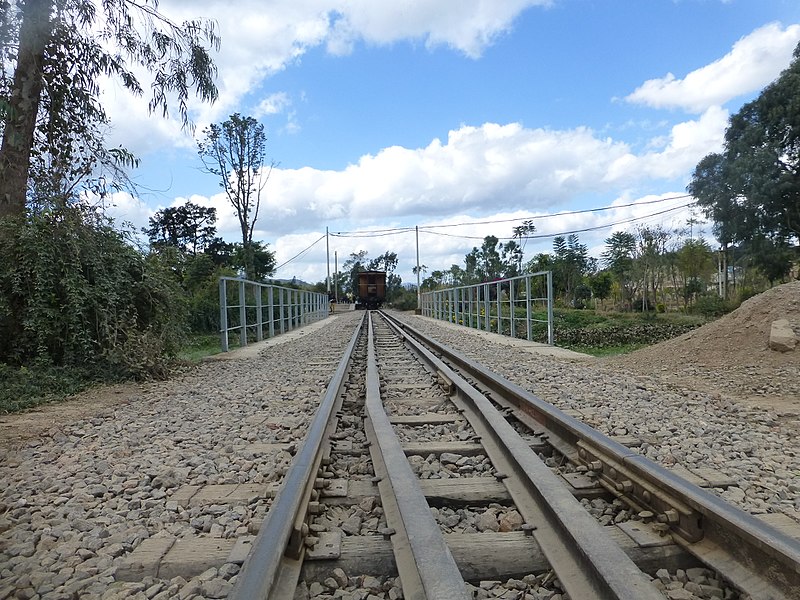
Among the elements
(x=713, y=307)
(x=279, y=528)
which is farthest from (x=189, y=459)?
(x=713, y=307)

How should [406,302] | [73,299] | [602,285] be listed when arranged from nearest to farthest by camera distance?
[73,299], [602,285], [406,302]

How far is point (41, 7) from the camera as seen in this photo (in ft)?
21.1

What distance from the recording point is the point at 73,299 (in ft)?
20.5

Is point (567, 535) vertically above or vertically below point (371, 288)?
below

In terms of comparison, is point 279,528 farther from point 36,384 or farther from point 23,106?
point 23,106

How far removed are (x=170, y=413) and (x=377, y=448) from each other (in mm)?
2323

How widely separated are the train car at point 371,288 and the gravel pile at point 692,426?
36280mm

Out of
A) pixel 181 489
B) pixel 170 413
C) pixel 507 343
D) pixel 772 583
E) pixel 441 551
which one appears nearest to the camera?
pixel 772 583

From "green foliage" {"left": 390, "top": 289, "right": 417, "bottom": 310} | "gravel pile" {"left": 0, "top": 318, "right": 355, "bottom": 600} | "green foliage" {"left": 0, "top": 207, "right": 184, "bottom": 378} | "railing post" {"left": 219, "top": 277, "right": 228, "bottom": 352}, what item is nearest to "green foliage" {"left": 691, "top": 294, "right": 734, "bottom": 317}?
"railing post" {"left": 219, "top": 277, "right": 228, "bottom": 352}

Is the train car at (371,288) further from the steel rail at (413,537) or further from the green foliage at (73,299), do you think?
the steel rail at (413,537)

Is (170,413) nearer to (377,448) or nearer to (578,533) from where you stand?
(377,448)

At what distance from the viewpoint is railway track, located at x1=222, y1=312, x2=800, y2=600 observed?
5.59ft

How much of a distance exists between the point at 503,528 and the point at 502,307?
1374 cm

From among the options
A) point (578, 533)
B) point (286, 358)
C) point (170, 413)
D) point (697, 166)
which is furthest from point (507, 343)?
point (697, 166)
